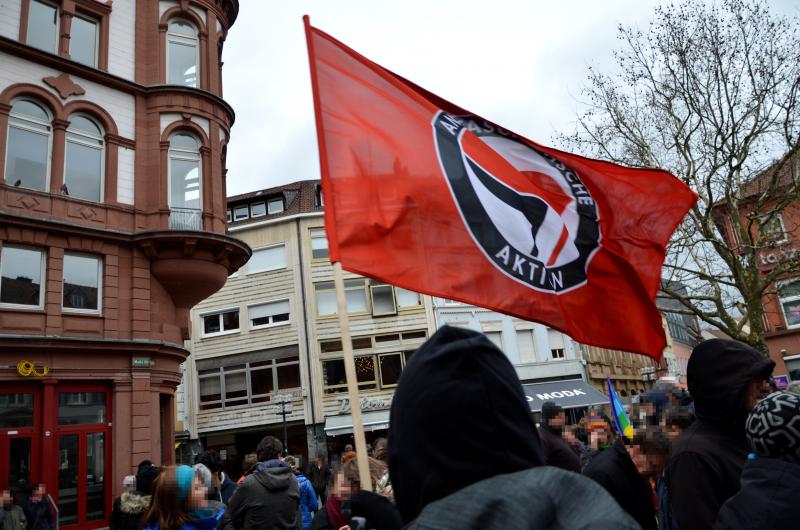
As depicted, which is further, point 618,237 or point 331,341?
point 331,341

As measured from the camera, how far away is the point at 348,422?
34188 mm

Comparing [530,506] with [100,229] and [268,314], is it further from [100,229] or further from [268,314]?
[268,314]

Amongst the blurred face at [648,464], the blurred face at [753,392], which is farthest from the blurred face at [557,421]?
the blurred face at [753,392]

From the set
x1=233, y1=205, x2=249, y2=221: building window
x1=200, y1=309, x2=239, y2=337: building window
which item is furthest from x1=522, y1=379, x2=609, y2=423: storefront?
x1=233, y1=205, x2=249, y2=221: building window

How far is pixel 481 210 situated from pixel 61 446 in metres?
15.4

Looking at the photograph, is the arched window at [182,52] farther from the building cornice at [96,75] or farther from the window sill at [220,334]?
the window sill at [220,334]

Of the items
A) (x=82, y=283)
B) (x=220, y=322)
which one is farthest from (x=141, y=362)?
(x=220, y=322)

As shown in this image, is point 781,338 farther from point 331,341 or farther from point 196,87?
point 196,87

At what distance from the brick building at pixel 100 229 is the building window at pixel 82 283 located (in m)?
0.03

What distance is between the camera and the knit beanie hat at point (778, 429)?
215 cm

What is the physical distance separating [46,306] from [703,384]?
17218 mm

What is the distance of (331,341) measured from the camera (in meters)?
36.5

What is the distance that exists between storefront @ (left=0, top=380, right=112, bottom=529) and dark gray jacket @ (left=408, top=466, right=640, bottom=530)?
54.4 feet

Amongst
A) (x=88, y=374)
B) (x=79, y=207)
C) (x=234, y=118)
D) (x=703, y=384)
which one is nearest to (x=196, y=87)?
(x=234, y=118)
